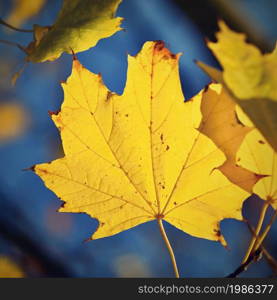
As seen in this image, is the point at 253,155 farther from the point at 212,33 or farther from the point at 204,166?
the point at 212,33

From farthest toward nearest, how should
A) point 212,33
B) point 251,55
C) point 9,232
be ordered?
point 9,232
point 212,33
point 251,55

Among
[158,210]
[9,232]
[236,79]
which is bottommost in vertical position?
[9,232]

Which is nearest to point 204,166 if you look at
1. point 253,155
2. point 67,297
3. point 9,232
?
point 253,155

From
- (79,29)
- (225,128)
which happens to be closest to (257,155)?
(225,128)

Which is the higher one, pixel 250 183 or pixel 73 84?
pixel 73 84

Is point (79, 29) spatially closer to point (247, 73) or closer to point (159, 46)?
point (159, 46)

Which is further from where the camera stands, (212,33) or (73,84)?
(212,33)

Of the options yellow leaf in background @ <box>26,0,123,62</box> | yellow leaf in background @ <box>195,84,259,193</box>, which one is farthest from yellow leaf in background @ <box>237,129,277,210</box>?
yellow leaf in background @ <box>26,0,123,62</box>
